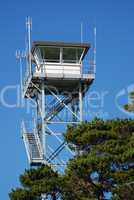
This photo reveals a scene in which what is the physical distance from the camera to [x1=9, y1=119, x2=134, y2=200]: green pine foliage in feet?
169

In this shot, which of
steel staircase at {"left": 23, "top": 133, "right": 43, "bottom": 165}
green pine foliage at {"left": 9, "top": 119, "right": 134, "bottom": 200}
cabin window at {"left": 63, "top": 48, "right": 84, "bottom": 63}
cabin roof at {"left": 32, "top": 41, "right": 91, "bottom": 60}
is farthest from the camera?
cabin window at {"left": 63, "top": 48, "right": 84, "bottom": 63}

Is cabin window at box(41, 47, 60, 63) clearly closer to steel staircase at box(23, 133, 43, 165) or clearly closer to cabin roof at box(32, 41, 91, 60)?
cabin roof at box(32, 41, 91, 60)

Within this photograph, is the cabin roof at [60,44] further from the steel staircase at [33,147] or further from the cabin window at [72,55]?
the steel staircase at [33,147]

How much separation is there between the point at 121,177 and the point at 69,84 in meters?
20.5

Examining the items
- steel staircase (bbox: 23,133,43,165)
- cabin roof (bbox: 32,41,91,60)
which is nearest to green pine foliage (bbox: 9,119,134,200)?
steel staircase (bbox: 23,133,43,165)

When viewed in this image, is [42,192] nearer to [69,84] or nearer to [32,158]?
[32,158]

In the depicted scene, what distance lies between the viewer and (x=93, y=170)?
51.8 metres

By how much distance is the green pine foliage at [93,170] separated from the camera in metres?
51.4

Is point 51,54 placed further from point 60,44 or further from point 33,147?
point 33,147

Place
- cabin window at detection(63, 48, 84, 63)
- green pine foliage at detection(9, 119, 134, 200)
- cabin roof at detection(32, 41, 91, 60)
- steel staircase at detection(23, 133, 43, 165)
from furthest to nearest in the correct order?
cabin window at detection(63, 48, 84, 63) < cabin roof at detection(32, 41, 91, 60) < steel staircase at detection(23, 133, 43, 165) < green pine foliage at detection(9, 119, 134, 200)

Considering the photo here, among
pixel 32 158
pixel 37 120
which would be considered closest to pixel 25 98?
pixel 37 120

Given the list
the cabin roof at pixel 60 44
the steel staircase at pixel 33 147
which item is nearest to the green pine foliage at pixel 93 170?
the steel staircase at pixel 33 147

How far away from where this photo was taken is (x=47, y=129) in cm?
6912

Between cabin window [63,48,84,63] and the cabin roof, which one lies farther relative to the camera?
cabin window [63,48,84,63]
